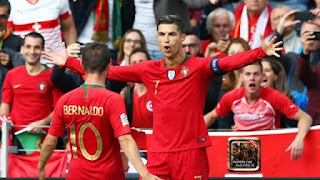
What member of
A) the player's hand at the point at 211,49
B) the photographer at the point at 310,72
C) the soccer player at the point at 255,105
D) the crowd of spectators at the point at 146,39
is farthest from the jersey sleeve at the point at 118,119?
the player's hand at the point at 211,49

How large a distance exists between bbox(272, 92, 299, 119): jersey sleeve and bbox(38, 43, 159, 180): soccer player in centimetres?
277

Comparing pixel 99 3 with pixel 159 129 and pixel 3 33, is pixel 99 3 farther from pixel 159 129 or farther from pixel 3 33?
pixel 159 129

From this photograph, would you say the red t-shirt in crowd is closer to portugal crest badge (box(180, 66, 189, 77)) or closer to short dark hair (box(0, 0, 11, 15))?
portugal crest badge (box(180, 66, 189, 77))

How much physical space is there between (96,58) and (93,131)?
678 mm

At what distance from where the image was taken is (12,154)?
1127 cm

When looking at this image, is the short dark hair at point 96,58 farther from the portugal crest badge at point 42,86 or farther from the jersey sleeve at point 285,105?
the portugal crest badge at point 42,86

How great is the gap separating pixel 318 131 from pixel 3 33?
16.0 ft

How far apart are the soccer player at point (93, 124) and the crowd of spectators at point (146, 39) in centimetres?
215

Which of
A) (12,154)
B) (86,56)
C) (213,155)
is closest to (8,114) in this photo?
(12,154)

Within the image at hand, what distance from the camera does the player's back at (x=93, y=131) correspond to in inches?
331

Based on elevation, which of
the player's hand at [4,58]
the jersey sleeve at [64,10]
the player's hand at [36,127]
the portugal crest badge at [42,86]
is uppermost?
the jersey sleeve at [64,10]

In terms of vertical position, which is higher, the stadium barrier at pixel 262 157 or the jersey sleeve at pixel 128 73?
the jersey sleeve at pixel 128 73

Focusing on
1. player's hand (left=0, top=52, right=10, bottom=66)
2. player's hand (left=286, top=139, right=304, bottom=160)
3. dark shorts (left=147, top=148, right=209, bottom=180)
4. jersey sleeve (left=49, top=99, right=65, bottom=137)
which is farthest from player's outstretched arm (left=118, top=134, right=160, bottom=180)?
player's hand (left=0, top=52, right=10, bottom=66)

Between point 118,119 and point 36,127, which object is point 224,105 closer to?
point 36,127
